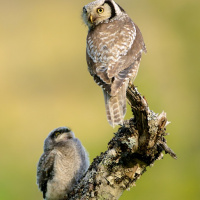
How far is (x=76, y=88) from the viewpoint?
628 inches

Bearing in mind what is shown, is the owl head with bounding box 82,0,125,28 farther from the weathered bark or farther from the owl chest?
the weathered bark

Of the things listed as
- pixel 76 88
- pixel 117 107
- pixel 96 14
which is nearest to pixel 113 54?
pixel 117 107

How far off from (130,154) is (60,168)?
160 centimetres

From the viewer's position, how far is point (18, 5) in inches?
826

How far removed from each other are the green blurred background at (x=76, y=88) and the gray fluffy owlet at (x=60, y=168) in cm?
470

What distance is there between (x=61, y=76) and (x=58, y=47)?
6.90ft

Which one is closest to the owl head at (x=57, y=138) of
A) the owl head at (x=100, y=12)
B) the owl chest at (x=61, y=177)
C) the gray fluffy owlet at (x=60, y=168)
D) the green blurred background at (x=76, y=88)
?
the gray fluffy owlet at (x=60, y=168)

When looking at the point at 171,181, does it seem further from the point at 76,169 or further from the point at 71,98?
the point at 76,169

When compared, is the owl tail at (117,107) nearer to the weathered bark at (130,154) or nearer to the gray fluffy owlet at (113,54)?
the gray fluffy owlet at (113,54)

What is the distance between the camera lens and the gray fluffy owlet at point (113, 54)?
6.87m

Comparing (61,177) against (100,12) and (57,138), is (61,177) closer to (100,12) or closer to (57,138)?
(57,138)

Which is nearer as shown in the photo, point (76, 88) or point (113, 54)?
point (113, 54)

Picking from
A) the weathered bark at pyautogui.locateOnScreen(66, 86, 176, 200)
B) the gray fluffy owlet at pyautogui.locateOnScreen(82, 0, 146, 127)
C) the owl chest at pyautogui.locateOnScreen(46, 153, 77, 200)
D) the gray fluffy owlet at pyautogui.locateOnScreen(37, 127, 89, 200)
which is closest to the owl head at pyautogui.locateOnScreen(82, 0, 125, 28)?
the gray fluffy owlet at pyautogui.locateOnScreen(82, 0, 146, 127)

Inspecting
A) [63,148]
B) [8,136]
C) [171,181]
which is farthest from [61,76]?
[63,148]
